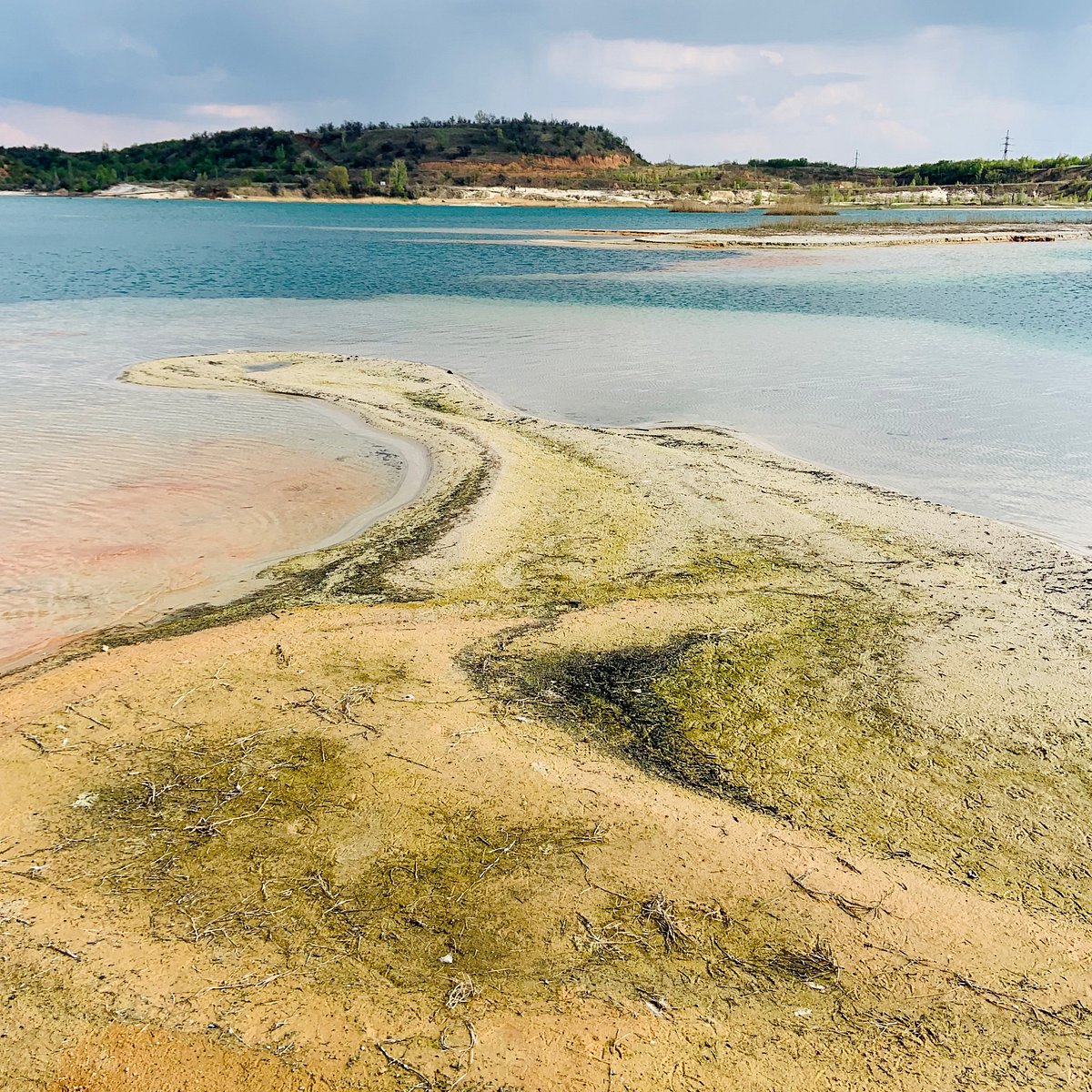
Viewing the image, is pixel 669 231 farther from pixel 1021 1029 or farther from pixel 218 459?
pixel 1021 1029

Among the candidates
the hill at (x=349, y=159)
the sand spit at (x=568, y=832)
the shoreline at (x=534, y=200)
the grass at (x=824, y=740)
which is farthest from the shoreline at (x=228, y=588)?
the hill at (x=349, y=159)

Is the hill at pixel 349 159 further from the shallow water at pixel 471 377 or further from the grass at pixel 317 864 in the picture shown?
the grass at pixel 317 864

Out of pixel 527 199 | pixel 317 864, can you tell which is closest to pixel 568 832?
pixel 317 864

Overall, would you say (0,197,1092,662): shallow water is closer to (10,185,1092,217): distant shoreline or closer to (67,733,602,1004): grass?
(67,733,602,1004): grass

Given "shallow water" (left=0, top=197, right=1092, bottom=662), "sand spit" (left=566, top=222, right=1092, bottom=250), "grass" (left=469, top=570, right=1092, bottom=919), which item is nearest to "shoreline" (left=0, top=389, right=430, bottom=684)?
"shallow water" (left=0, top=197, right=1092, bottom=662)

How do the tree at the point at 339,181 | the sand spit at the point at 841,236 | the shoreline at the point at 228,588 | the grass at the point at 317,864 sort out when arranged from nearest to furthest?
the grass at the point at 317,864 < the shoreline at the point at 228,588 < the sand spit at the point at 841,236 < the tree at the point at 339,181

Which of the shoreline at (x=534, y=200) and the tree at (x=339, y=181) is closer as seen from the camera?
the shoreline at (x=534, y=200)
